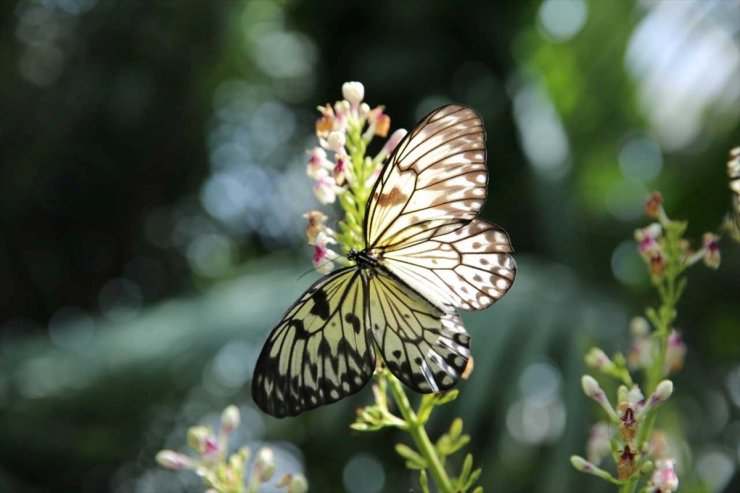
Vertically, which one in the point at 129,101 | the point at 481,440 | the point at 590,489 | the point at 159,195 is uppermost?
the point at 129,101

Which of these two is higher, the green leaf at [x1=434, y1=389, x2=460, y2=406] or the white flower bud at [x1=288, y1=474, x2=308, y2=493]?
the green leaf at [x1=434, y1=389, x2=460, y2=406]

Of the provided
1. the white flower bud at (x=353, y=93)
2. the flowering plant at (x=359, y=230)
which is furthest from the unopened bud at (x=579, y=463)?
the white flower bud at (x=353, y=93)

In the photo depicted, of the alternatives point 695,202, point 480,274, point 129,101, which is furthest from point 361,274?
point 129,101

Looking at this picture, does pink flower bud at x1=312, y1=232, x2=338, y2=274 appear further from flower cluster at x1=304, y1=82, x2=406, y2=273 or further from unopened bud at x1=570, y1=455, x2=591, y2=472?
unopened bud at x1=570, y1=455, x2=591, y2=472

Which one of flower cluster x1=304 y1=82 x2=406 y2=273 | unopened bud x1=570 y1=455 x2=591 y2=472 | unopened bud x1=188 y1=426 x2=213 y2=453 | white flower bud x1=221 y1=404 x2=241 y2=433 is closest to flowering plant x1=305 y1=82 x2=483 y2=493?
flower cluster x1=304 y1=82 x2=406 y2=273

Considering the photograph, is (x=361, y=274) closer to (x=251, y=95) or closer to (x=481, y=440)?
(x=481, y=440)

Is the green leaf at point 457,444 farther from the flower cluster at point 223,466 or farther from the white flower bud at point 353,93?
the white flower bud at point 353,93

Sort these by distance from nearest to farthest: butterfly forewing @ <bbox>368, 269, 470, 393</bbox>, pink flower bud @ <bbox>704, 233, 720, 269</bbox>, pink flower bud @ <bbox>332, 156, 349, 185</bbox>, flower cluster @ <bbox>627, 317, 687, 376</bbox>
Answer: butterfly forewing @ <bbox>368, 269, 470, 393</bbox>
pink flower bud @ <bbox>332, 156, 349, 185</bbox>
pink flower bud @ <bbox>704, 233, 720, 269</bbox>
flower cluster @ <bbox>627, 317, 687, 376</bbox>

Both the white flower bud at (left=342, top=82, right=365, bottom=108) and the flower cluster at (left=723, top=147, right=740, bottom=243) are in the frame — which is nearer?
the flower cluster at (left=723, top=147, right=740, bottom=243)
